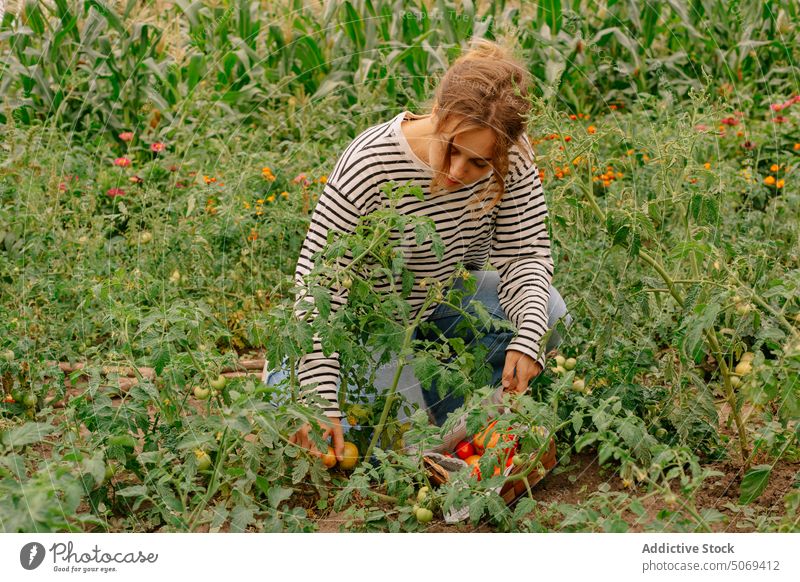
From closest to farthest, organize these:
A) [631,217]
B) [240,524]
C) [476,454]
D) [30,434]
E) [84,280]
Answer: [30,434] < [240,524] < [631,217] < [476,454] < [84,280]

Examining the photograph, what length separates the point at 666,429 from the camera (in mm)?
2207

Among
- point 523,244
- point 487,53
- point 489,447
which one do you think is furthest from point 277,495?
point 487,53

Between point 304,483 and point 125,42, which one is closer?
point 304,483

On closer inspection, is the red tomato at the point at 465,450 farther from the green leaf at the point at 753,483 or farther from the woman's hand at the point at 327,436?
the green leaf at the point at 753,483

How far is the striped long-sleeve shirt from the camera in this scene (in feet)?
7.14

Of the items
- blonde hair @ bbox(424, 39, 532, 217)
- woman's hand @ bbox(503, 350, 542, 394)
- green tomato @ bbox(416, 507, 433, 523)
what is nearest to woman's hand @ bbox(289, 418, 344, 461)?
green tomato @ bbox(416, 507, 433, 523)

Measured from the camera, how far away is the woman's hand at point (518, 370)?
226 cm

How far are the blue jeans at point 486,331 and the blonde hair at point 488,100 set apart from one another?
1.24ft

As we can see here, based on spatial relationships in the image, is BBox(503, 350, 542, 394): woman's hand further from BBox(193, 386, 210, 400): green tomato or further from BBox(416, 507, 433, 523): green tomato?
A: BBox(193, 386, 210, 400): green tomato

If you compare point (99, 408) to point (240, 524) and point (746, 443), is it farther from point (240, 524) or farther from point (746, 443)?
point (746, 443)

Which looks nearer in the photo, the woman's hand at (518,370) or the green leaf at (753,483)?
the green leaf at (753,483)

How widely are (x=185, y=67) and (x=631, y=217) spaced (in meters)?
2.58
